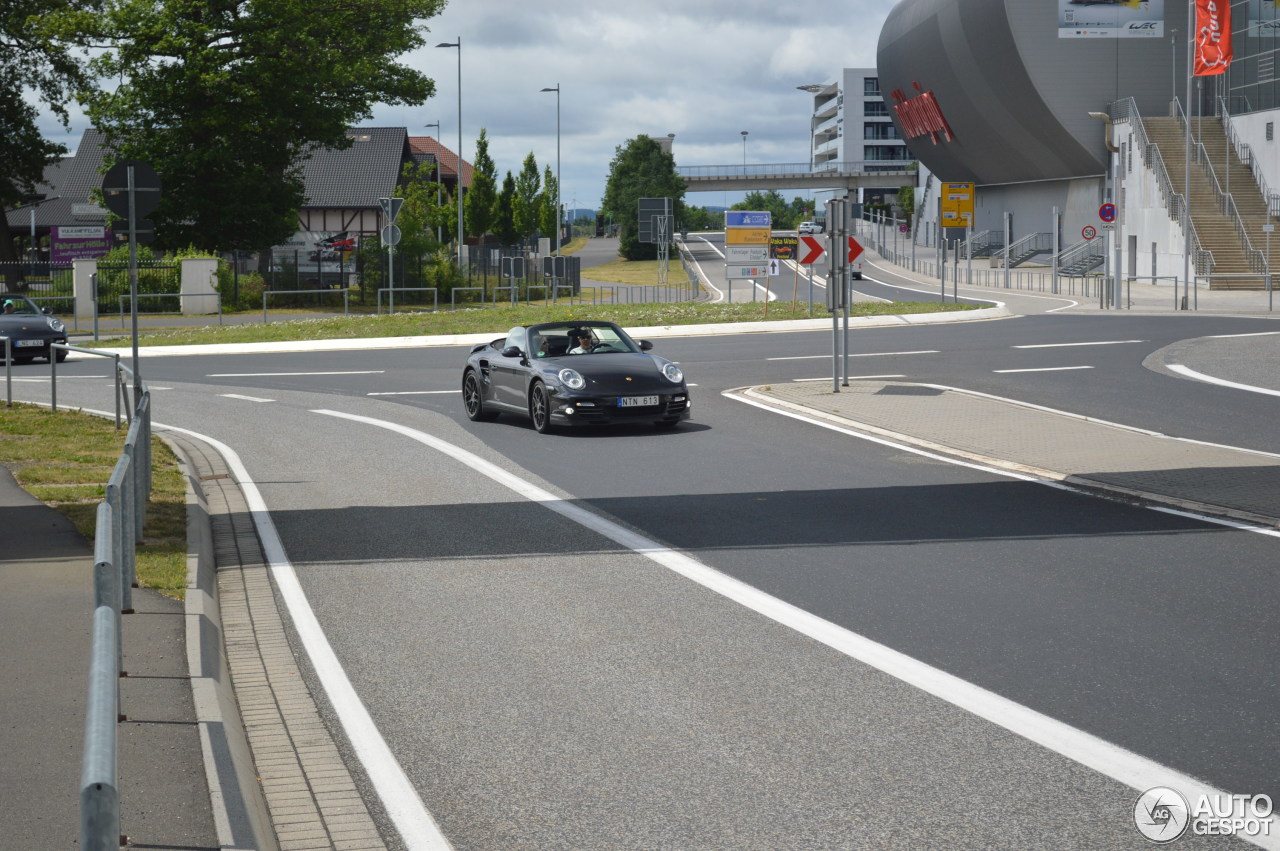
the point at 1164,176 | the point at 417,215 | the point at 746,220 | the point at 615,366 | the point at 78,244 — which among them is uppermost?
the point at 1164,176

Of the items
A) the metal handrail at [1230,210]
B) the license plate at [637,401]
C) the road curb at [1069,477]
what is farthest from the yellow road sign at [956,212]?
the license plate at [637,401]

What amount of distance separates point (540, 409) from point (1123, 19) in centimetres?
6696

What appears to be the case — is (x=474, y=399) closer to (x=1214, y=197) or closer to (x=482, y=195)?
(x=1214, y=197)

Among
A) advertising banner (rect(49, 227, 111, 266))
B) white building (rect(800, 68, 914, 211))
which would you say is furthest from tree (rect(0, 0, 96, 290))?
white building (rect(800, 68, 914, 211))

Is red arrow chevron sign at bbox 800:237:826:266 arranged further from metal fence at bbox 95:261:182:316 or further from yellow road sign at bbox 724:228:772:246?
yellow road sign at bbox 724:228:772:246

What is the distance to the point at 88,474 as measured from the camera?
43.9ft

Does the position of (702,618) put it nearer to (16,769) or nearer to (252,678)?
(252,678)

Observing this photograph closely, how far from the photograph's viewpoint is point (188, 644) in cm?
691

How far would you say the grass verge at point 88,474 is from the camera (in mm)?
9148

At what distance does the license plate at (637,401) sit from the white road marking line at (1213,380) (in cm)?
921

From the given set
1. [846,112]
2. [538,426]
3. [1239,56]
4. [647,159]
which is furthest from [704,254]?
[538,426]

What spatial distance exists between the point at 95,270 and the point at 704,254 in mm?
71063

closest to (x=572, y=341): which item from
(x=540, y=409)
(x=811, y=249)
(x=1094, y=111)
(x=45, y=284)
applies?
(x=540, y=409)

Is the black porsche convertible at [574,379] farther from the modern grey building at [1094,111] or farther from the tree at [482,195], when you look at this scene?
the tree at [482,195]
